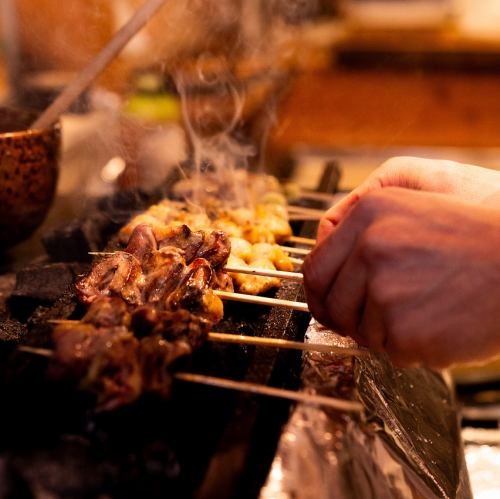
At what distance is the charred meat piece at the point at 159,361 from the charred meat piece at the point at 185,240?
0.72 metres

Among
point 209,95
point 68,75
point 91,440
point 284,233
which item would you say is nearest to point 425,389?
point 284,233

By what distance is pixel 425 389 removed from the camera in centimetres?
339

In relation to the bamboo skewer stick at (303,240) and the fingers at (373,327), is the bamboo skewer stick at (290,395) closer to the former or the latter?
the fingers at (373,327)

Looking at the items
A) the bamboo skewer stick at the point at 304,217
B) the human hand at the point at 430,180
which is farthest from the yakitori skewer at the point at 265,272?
the bamboo skewer stick at the point at 304,217

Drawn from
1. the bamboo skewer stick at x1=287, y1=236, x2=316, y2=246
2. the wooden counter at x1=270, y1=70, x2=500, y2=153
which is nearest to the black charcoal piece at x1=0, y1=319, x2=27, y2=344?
the bamboo skewer stick at x1=287, y1=236, x2=316, y2=246

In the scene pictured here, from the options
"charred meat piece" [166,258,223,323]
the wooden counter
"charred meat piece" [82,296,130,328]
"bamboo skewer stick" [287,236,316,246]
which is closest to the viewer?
"charred meat piece" [82,296,130,328]

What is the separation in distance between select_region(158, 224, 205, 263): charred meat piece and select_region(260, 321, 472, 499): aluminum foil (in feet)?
2.23

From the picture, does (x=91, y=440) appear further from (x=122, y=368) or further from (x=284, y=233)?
(x=284, y=233)

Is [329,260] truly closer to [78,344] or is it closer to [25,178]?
[78,344]

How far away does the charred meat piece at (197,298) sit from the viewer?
2.48 m

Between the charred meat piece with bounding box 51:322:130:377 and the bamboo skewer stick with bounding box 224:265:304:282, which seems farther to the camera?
the bamboo skewer stick with bounding box 224:265:304:282

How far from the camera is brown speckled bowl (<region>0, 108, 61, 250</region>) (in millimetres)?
3189

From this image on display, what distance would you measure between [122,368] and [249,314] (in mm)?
876

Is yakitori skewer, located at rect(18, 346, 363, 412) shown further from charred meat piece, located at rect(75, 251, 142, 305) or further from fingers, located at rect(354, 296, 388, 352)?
charred meat piece, located at rect(75, 251, 142, 305)
